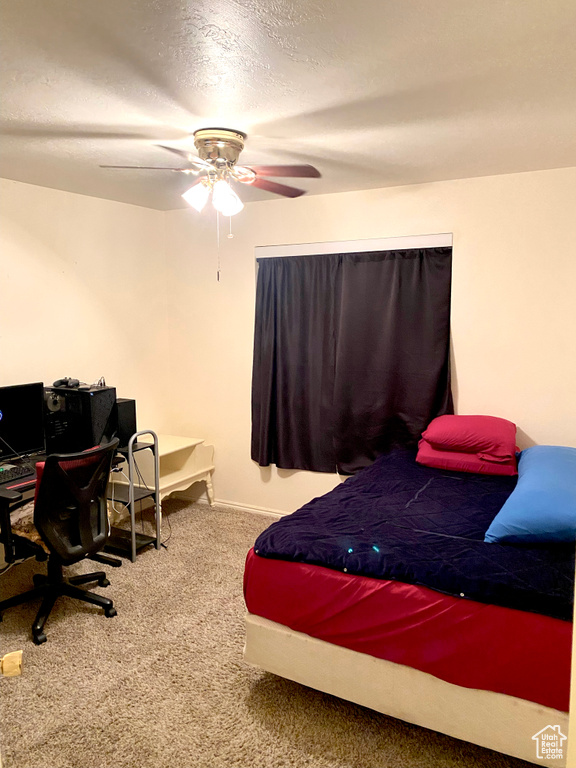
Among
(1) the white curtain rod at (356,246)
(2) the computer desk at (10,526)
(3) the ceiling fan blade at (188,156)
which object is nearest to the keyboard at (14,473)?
(2) the computer desk at (10,526)

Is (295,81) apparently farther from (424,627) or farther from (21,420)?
(21,420)

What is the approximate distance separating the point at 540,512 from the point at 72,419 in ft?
9.20

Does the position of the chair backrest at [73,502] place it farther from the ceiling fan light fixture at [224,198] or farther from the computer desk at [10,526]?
the ceiling fan light fixture at [224,198]

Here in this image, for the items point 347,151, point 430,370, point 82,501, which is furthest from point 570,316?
point 82,501

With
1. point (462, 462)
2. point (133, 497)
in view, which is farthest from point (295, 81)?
point (133, 497)

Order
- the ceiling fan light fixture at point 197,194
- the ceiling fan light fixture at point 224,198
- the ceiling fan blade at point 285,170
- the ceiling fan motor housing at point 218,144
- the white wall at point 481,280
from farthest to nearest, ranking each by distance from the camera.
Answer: the white wall at point 481,280
the ceiling fan blade at point 285,170
the ceiling fan light fixture at point 197,194
the ceiling fan light fixture at point 224,198
the ceiling fan motor housing at point 218,144

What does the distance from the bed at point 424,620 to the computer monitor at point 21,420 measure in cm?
181

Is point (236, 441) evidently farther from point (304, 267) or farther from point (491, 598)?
point (491, 598)

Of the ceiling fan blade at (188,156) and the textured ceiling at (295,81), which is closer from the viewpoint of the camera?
the textured ceiling at (295,81)

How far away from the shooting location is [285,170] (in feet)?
10.3

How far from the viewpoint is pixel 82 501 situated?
2748 millimetres

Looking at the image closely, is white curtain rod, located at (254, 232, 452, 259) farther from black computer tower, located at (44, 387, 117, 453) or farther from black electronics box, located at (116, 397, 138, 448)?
black computer tower, located at (44, 387, 117, 453)

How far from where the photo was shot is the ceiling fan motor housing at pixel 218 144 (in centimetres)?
250

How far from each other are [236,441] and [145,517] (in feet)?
3.14
